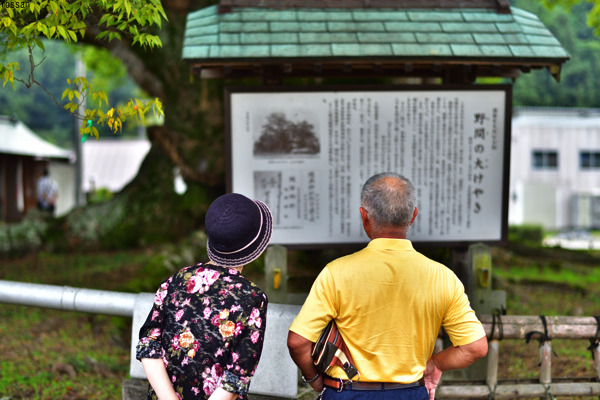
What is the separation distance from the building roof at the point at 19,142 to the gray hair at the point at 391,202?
1794 cm

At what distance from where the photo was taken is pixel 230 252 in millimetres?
1882

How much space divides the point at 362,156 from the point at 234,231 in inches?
96.2

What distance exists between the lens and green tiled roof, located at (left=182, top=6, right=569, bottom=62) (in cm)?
383

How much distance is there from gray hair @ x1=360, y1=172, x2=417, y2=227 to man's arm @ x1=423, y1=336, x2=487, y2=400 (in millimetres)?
579

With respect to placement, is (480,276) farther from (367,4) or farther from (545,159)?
(545,159)

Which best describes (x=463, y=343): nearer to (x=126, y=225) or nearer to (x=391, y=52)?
(x=391, y=52)

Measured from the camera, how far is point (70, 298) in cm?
315

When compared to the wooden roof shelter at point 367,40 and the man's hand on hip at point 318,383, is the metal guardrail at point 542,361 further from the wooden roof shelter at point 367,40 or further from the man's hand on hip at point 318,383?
the wooden roof shelter at point 367,40

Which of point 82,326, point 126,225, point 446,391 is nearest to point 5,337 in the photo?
point 82,326

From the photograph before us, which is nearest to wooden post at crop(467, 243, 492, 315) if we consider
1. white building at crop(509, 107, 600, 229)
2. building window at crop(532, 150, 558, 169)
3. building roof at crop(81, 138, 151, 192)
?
white building at crop(509, 107, 600, 229)

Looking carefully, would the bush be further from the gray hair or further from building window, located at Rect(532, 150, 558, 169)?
the gray hair

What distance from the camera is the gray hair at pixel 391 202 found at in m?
2.01

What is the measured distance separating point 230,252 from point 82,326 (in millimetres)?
5443

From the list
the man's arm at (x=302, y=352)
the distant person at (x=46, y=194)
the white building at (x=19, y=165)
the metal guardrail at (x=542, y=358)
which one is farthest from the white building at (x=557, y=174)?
the man's arm at (x=302, y=352)
